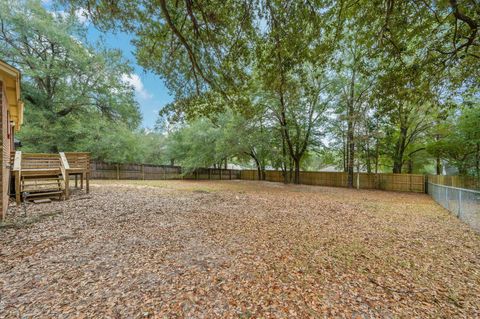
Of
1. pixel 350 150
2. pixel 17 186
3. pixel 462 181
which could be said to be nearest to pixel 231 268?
pixel 17 186

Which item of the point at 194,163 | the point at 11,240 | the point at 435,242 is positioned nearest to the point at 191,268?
the point at 11,240

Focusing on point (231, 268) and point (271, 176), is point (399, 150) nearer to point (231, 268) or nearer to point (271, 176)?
point (271, 176)

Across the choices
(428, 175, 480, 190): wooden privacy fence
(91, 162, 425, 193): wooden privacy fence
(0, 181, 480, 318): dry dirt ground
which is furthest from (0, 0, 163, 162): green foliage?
(428, 175, 480, 190): wooden privacy fence

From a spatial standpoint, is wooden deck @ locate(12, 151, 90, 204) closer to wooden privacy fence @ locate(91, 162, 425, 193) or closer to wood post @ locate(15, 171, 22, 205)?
wood post @ locate(15, 171, 22, 205)

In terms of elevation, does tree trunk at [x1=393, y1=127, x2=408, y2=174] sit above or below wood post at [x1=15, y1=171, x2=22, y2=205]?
above

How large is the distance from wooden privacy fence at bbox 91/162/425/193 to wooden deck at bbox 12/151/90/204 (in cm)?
852

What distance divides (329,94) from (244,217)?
1231 cm

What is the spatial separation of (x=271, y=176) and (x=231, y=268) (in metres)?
18.1

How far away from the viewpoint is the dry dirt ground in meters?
1.87

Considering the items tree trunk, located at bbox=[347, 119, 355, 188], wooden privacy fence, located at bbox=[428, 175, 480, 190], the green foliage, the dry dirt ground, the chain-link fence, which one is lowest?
the dry dirt ground

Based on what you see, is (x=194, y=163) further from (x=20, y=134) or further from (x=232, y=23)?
(x=232, y=23)

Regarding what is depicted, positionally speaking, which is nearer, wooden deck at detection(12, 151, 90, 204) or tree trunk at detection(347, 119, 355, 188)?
wooden deck at detection(12, 151, 90, 204)

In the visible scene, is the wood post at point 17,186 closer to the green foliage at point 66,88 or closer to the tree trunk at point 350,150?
the green foliage at point 66,88

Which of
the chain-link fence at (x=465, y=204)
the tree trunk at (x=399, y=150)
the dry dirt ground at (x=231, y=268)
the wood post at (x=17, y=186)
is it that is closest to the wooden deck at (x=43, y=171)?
the wood post at (x=17, y=186)
